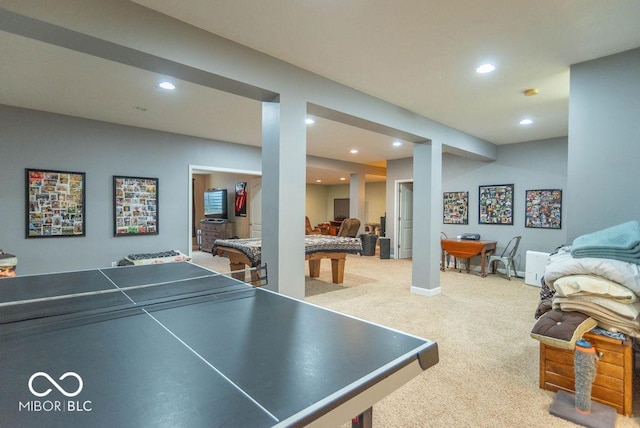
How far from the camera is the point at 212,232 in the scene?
8922 mm

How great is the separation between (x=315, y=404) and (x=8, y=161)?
16.0ft

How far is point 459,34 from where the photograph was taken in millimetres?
2291

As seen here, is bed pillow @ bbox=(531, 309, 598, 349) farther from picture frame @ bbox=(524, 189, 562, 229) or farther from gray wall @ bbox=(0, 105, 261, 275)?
gray wall @ bbox=(0, 105, 261, 275)

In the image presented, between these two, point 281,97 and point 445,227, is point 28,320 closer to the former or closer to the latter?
point 281,97

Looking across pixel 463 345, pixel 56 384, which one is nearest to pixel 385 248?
pixel 463 345

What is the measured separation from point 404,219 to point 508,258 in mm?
2742

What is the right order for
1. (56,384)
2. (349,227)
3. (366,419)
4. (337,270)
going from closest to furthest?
(56,384), (366,419), (337,270), (349,227)

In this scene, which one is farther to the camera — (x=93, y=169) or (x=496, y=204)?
(x=496, y=204)

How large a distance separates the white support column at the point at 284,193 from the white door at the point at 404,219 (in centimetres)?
570

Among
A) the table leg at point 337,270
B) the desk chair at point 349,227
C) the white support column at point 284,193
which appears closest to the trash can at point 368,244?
the desk chair at point 349,227

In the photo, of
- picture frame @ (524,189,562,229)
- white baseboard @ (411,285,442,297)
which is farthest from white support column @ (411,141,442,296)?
picture frame @ (524,189,562,229)

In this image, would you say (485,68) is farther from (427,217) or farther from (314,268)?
(314,268)

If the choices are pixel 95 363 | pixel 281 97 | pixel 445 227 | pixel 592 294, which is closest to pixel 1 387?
pixel 95 363

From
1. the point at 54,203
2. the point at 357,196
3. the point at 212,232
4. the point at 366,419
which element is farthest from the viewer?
the point at 212,232
